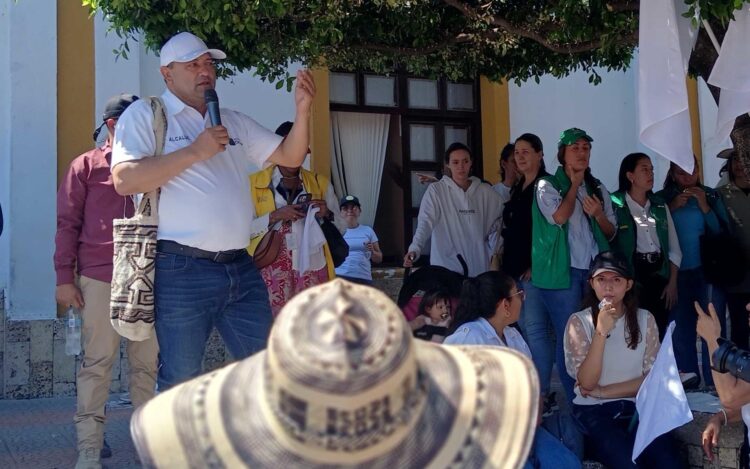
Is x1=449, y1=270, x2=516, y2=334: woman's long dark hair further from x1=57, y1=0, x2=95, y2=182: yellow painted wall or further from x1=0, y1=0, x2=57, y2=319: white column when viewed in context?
x1=57, y1=0, x2=95, y2=182: yellow painted wall

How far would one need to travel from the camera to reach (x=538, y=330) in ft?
19.8

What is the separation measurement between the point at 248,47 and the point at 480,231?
221cm

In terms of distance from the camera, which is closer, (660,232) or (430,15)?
(430,15)

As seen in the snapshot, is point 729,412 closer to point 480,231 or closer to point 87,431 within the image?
point 480,231

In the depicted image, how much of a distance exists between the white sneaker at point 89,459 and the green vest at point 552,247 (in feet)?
9.22

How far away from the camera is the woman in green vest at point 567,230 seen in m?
5.99

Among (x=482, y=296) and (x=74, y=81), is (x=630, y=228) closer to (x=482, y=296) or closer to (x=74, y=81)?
(x=482, y=296)

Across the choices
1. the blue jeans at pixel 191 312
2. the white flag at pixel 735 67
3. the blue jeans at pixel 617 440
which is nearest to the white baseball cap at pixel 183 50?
the blue jeans at pixel 191 312

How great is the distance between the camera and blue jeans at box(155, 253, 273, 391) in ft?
12.3

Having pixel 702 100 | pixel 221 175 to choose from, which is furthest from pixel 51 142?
pixel 702 100

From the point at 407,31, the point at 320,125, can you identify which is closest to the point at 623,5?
the point at 407,31

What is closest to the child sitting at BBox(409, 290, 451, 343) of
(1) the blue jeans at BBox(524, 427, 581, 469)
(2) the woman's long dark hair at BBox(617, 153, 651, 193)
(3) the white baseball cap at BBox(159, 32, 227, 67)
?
(1) the blue jeans at BBox(524, 427, 581, 469)

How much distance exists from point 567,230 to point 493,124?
3.32m

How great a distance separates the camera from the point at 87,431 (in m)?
4.86
